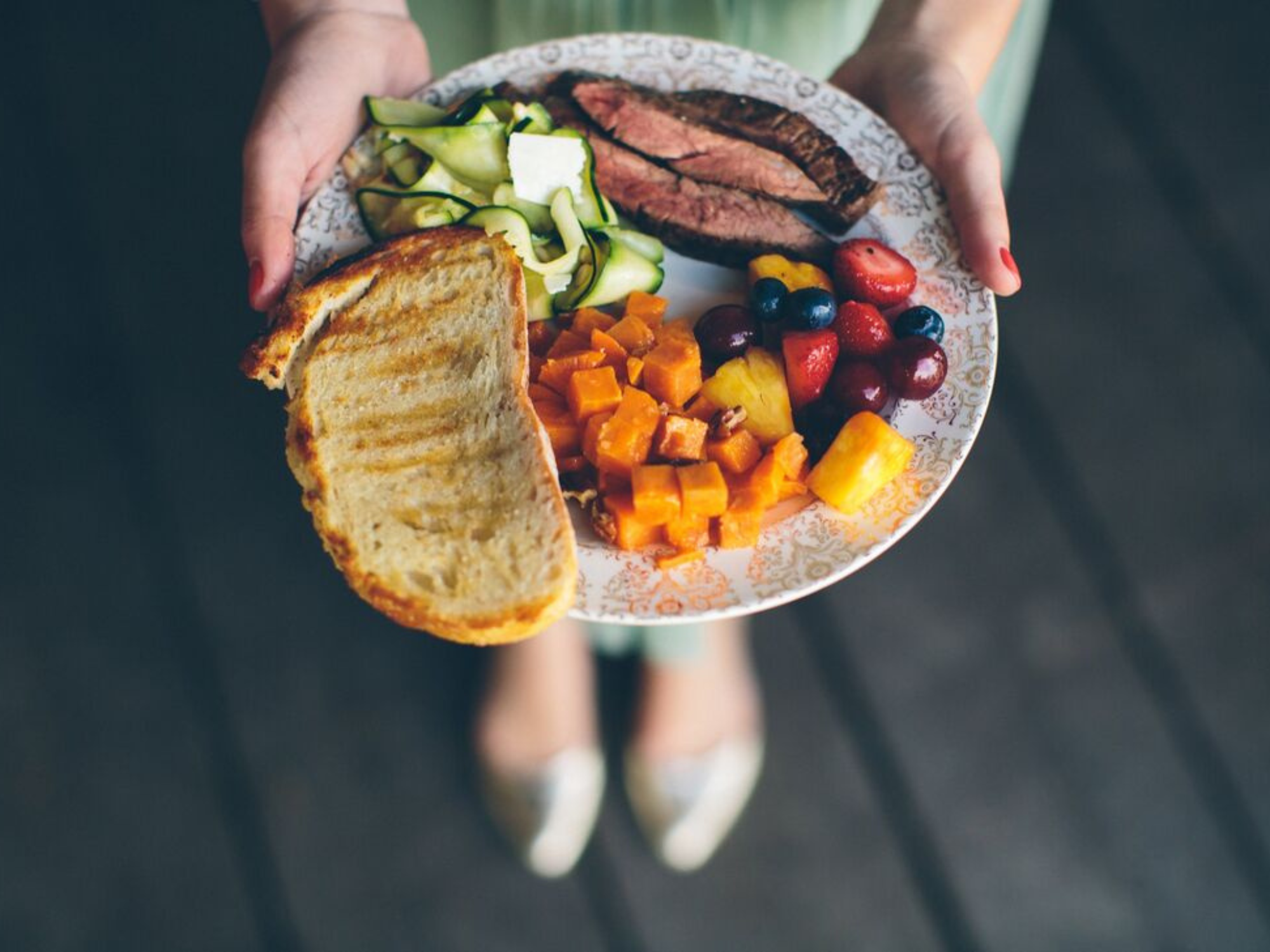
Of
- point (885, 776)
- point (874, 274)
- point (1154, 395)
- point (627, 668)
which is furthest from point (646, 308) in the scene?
point (1154, 395)

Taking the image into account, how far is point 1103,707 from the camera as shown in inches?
124

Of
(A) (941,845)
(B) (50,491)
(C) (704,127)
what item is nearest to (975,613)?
(A) (941,845)

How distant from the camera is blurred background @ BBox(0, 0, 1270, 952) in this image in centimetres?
302

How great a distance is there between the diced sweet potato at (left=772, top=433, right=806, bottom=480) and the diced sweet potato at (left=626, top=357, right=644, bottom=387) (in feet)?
0.83

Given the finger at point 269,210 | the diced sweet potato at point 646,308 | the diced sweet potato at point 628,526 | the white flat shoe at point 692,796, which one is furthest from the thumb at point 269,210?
the white flat shoe at point 692,796

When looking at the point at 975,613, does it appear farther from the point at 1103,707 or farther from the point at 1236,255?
the point at 1236,255

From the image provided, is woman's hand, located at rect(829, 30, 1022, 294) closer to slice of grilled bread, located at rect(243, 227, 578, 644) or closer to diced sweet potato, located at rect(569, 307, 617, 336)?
diced sweet potato, located at rect(569, 307, 617, 336)

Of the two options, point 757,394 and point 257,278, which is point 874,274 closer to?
point 757,394

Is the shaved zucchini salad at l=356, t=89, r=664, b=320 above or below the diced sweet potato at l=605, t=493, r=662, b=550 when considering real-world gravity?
above

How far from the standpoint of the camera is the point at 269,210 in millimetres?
2115

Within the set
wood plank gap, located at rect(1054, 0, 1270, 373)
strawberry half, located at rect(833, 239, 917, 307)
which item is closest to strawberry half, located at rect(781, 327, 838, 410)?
strawberry half, located at rect(833, 239, 917, 307)

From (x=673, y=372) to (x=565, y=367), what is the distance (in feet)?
0.61

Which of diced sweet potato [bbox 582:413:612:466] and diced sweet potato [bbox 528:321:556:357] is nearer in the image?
diced sweet potato [bbox 582:413:612:466]

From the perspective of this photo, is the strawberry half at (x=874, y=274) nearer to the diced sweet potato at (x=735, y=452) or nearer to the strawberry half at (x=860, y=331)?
the strawberry half at (x=860, y=331)
